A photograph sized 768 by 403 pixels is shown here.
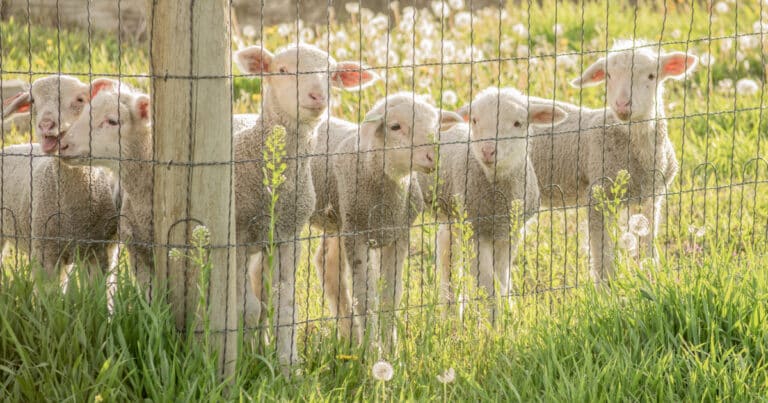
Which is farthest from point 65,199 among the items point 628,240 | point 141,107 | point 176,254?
point 628,240

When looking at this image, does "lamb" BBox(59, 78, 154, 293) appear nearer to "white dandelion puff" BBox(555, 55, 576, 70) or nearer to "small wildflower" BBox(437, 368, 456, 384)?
"small wildflower" BBox(437, 368, 456, 384)

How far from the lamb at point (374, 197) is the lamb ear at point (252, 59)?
1.58ft

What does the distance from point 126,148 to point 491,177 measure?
1.82m

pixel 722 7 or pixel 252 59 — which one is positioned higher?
pixel 722 7

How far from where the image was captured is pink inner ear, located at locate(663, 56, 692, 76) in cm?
591

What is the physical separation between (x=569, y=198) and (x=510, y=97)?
4.39ft

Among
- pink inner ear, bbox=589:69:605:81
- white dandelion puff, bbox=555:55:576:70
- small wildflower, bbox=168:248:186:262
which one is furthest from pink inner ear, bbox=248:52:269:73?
white dandelion puff, bbox=555:55:576:70

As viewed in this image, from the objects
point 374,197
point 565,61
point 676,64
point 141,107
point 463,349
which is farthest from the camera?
point 565,61

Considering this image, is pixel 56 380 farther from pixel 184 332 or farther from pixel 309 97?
pixel 309 97

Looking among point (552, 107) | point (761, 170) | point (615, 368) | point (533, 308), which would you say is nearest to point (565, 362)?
point (615, 368)

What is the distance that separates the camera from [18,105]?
5031mm

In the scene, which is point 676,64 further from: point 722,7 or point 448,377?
point 722,7

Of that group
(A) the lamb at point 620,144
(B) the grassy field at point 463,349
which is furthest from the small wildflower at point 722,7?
(B) the grassy field at point 463,349

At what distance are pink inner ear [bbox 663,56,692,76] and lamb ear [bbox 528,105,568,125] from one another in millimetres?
901
